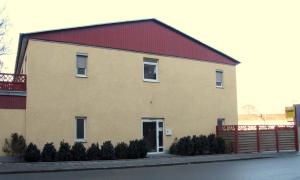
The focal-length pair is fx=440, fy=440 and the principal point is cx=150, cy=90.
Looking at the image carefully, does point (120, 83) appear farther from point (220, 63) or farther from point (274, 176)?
point (274, 176)

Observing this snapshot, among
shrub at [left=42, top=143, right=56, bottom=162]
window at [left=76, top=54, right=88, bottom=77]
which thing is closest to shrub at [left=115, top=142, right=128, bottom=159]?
shrub at [left=42, top=143, right=56, bottom=162]

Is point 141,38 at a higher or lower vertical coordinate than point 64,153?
higher

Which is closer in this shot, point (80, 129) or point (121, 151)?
point (121, 151)

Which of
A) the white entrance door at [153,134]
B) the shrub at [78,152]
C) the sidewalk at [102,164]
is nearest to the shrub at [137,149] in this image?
the sidewalk at [102,164]

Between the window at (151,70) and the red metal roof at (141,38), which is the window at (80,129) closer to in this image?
the red metal roof at (141,38)

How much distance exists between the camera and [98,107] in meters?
24.5

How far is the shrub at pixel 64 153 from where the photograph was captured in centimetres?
2177

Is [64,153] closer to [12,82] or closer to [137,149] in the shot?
[137,149]

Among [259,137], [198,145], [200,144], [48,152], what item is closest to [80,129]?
[48,152]

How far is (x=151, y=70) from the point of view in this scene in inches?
1075

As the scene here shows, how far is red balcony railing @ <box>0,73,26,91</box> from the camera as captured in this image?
21.9 m

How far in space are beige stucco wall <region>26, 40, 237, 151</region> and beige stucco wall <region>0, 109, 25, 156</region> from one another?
0.32m

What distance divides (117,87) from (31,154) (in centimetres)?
660

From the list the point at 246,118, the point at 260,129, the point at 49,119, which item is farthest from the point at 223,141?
the point at 246,118
